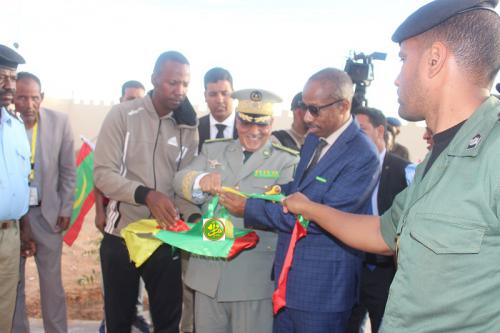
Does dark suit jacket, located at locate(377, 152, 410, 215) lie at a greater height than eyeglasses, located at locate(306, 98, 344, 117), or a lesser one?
lesser

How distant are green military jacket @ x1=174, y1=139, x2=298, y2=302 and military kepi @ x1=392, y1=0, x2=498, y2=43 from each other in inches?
64.4

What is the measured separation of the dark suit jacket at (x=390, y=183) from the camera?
3.81 m

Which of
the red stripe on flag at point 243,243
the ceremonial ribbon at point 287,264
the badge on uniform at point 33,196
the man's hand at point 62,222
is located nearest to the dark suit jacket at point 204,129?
the man's hand at point 62,222

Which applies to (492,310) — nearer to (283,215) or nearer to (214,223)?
(283,215)

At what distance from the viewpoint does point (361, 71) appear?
4.02 meters

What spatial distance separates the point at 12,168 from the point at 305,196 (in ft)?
7.44

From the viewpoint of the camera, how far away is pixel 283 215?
2.80 meters

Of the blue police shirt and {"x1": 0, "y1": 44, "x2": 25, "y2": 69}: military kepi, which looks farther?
{"x1": 0, "y1": 44, "x2": 25, "y2": 69}: military kepi

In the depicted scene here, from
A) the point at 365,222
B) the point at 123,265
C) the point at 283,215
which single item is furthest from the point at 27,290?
the point at 365,222

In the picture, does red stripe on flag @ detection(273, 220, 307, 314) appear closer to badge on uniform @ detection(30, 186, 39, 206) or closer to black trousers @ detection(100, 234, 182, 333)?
black trousers @ detection(100, 234, 182, 333)

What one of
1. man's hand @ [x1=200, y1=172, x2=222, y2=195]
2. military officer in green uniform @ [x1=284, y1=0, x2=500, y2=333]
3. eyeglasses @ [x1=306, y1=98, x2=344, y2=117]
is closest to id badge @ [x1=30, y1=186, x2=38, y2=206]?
man's hand @ [x1=200, y1=172, x2=222, y2=195]

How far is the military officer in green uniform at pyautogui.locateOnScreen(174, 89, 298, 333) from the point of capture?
298 centimetres

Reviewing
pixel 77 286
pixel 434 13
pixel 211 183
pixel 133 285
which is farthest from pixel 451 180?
pixel 77 286

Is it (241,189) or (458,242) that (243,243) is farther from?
(458,242)
